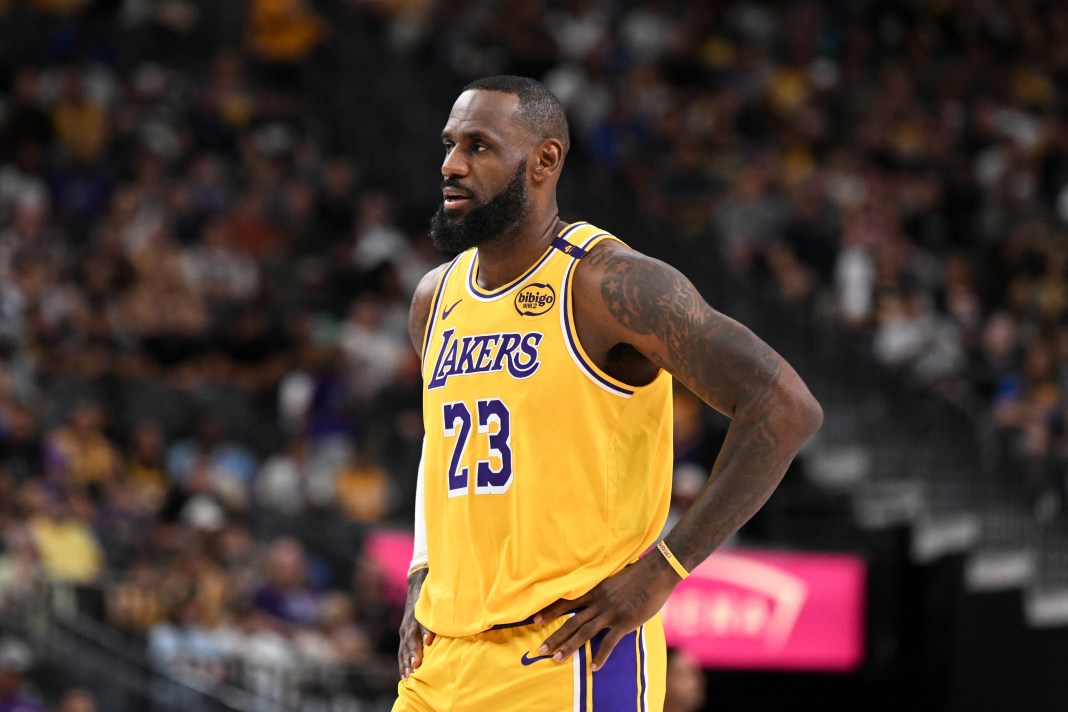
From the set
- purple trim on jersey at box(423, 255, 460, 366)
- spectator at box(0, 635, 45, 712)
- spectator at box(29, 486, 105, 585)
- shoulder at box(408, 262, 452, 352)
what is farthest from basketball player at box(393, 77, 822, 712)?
spectator at box(29, 486, 105, 585)

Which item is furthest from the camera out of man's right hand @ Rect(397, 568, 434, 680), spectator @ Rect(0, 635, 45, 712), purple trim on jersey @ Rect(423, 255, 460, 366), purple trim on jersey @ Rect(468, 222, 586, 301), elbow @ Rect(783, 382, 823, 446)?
spectator @ Rect(0, 635, 45, 712)

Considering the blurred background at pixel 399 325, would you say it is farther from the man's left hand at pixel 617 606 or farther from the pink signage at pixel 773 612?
the man's left hand at pixel 617 606

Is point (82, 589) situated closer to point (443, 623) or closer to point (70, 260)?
point (70, 260)

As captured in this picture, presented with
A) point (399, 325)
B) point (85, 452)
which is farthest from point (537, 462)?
point (399, 325)

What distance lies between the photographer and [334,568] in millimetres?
13336

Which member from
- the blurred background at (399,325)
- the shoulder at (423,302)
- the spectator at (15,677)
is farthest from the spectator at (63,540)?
the shoulder at (423,302)

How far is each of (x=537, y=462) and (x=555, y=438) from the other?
0.08 m

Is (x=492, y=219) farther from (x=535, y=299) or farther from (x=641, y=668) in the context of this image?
(x=641, y=668)

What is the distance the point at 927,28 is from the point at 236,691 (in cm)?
1439

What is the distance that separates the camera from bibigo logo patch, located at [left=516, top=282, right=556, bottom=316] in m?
4.41

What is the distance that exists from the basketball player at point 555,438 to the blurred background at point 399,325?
6.45 meters

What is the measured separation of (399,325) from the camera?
1558 cm

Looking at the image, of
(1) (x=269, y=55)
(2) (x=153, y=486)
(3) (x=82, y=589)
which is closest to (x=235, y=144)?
(1) (x=269, y=55)

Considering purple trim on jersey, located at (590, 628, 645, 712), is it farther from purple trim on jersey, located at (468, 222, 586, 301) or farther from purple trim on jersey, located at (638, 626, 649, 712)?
purple trim on jersey, located at (468, 222, 586, 301)
